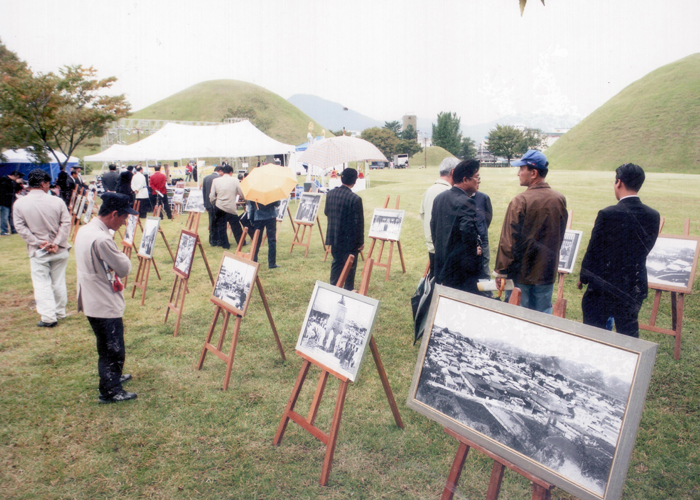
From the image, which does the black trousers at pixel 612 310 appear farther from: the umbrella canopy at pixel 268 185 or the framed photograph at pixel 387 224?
the umbrella canopy at pixel 268 185

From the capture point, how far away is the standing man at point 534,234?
3.61 metres

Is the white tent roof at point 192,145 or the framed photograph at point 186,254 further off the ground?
the white tent roof at point 192,145

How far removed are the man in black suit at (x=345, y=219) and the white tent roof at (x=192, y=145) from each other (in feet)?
39.0

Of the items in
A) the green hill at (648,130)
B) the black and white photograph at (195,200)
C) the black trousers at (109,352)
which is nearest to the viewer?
the black trousers at (109,352)

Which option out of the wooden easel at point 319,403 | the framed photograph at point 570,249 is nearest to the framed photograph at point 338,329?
the wooden easel at point 319,403

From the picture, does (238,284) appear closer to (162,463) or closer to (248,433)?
(248,433)

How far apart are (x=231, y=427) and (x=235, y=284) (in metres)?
1.42

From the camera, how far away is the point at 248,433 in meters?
3.49

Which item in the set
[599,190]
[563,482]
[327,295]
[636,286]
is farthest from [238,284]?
[599,190]

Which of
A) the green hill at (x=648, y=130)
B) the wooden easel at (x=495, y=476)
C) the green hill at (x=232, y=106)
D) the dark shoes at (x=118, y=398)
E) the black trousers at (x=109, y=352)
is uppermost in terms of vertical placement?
the green hill at (x=232, y=106)

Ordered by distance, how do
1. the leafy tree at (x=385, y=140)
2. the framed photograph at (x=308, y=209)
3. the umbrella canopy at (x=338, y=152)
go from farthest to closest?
the leafy tree at (x=385, y=140)
the framed photograph at (x=308, y=209)
the umbrella canopy at (x=338, y=152)

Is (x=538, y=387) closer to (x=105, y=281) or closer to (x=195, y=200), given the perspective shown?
(x=105, y=281)

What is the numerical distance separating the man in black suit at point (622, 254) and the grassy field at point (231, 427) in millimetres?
1055

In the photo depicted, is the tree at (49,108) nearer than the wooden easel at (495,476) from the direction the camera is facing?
No
